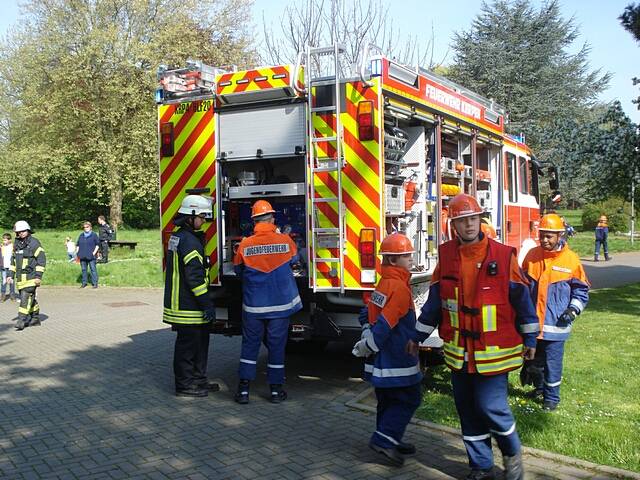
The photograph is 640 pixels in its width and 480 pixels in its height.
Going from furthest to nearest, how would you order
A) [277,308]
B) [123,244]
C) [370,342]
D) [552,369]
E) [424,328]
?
1. [123,244]
2. [277,308]
3. [552,369]
4. [370,342]
5. [424,328]

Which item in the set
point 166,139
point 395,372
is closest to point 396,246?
point 395,372

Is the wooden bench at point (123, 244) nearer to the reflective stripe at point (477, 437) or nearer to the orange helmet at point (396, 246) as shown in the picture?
the orange helmet at point (396, 246)

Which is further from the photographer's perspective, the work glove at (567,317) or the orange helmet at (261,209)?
the orange helmet at (261,209)

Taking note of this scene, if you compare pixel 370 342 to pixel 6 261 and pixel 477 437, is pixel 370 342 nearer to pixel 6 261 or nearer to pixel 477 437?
pixel 477 437

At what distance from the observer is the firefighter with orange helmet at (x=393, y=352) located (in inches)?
172

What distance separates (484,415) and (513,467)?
1.21 feet

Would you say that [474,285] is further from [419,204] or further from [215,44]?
[215,44]

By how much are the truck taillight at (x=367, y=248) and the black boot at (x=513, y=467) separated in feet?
7.34

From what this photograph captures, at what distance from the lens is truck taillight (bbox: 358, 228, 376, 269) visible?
224 inches

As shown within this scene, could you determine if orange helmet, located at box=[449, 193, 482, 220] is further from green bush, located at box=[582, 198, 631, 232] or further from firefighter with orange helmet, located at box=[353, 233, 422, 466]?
green bush, located at box=[582, 198, 631, 232]

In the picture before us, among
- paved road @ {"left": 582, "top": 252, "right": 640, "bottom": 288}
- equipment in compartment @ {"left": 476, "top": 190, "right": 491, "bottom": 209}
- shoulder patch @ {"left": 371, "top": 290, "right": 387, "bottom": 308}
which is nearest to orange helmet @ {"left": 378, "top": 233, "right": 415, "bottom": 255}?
shoulder patch @ {"left": 371, "top": 290, "right": 387, "bottom": 308}

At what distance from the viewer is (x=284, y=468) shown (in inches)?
171

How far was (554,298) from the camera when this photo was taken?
5.47 metres

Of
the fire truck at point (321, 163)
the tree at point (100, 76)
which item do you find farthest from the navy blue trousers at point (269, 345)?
the tree at point (100, 76)
